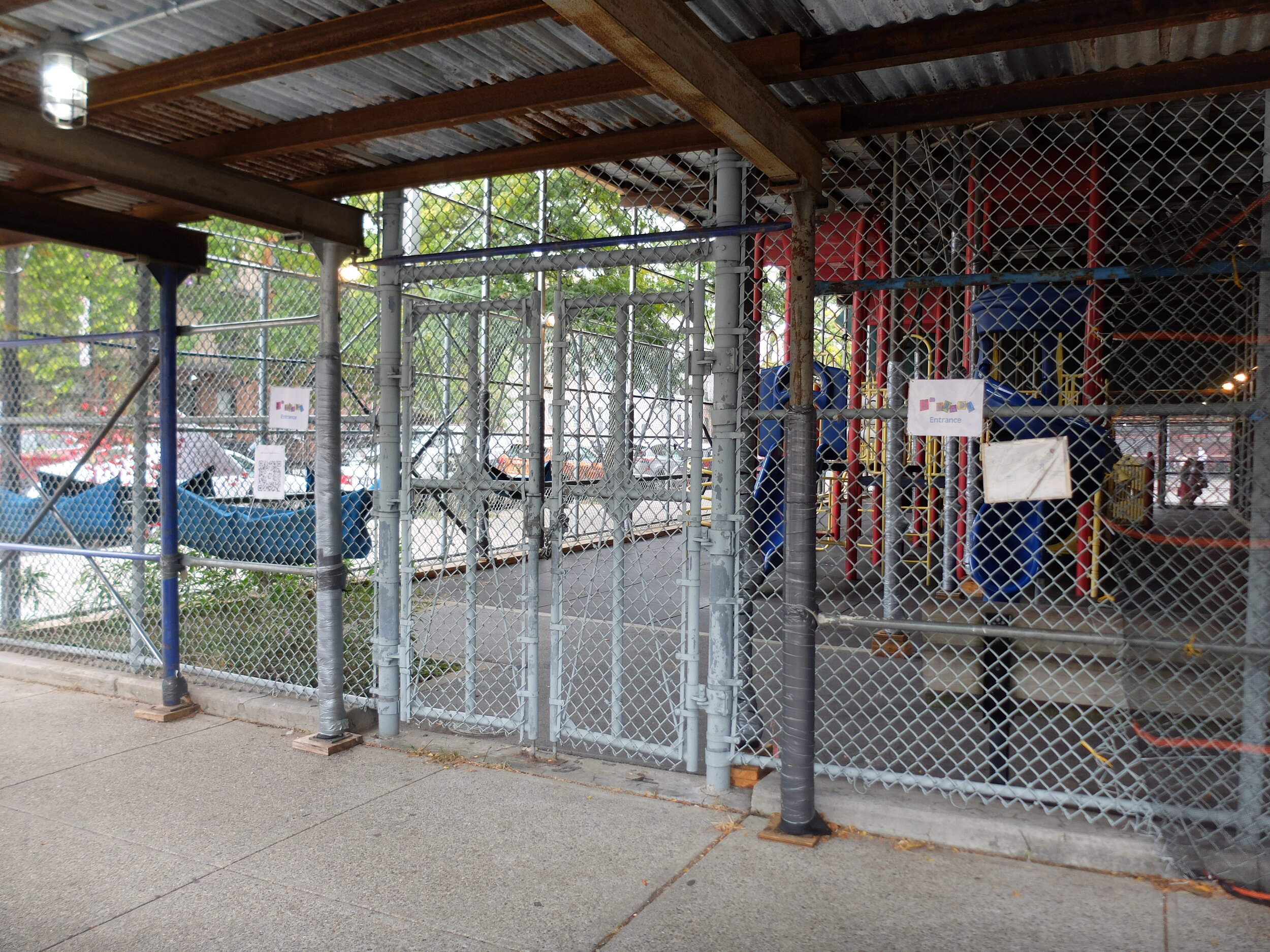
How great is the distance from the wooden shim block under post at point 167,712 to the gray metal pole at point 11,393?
2450mm

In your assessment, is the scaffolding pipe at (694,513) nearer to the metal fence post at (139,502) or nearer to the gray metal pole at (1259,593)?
the gray metal pole at (1259,593)

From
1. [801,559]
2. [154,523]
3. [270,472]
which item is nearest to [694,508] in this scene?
[801,559]

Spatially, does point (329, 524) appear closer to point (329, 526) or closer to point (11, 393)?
point (329, 526)

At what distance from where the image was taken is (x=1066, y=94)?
4062 millimetres

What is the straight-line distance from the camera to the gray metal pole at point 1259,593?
3.80m

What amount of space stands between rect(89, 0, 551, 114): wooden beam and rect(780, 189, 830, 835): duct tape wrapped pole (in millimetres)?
1576

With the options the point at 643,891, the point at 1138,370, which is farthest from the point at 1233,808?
the point at 1138,370

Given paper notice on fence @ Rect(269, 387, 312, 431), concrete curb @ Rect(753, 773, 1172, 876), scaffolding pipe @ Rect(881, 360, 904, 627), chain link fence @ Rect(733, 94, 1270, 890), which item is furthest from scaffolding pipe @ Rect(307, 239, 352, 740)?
scaffolding pipe @ Rect(881, 360, 904, 627)

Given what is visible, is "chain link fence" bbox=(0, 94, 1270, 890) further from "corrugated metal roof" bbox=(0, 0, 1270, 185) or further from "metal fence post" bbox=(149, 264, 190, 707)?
"metal fence post" bbox=(149, 264, 190, 707)

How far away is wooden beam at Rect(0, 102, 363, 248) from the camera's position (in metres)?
4.21

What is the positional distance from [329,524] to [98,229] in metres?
2.42

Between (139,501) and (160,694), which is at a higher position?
(139,501)

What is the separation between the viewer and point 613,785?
487 cm

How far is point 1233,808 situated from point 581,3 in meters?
4.23
